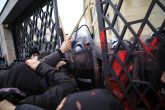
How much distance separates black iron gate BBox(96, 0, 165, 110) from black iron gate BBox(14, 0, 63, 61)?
1303 mm

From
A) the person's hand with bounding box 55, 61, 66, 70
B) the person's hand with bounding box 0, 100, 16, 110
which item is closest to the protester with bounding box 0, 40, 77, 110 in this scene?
the person's hand with bounding box 0, 100, 16, 110

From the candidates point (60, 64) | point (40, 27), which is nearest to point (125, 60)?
point (60, 64)

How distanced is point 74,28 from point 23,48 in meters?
5.03

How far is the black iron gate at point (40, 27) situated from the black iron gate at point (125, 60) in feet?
4.28

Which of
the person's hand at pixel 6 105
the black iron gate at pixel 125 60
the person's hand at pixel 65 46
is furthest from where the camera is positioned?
the person's hand at pixel 65 46

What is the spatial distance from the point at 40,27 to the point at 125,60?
11.6 ft

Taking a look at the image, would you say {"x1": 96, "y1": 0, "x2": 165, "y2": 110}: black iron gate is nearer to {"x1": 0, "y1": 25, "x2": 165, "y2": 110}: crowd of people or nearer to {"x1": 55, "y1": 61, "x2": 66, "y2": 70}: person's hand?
{"x1": 55, "y1": 61, "x2": 66, "y2": 70}: person's hand

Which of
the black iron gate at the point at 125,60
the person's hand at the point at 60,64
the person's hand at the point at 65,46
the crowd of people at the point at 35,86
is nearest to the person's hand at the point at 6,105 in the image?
the crowd of people at the point at 35,86

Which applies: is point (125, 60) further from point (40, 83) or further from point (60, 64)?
point (40, 83)

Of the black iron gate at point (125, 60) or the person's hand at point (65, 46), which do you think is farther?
the person's hand at point (65, 46)

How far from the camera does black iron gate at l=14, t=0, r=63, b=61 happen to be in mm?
4801

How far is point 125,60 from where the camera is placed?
289cm

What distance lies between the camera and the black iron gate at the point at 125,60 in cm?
265

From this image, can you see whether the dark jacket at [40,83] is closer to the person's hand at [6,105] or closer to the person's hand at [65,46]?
the person's hand at [6,105]
